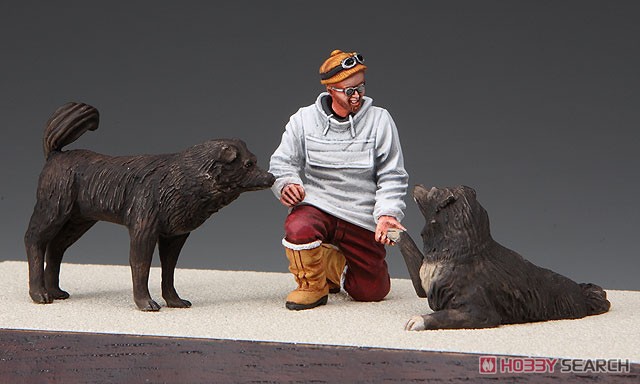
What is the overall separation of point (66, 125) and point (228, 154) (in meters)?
0.62

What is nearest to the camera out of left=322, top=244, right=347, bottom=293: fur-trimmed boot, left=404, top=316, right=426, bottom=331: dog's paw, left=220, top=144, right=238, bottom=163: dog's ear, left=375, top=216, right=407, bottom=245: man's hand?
left=404, top=316, right=426, bottom=331: dog's paw

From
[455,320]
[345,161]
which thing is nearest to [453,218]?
[455,320]

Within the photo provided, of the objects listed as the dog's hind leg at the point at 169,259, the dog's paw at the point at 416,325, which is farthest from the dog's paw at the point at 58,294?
the dog's paw at the point at 416,325

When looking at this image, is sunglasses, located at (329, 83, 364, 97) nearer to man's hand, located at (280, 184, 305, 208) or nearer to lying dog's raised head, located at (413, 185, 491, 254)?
man's hand, located at (280, 184, 305, 208)

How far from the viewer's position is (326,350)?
2797 mm

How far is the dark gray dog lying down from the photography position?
3.04m

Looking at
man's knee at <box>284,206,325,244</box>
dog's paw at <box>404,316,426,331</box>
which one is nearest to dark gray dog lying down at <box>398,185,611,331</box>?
dog's paw at <box>404,316,426,331</box>

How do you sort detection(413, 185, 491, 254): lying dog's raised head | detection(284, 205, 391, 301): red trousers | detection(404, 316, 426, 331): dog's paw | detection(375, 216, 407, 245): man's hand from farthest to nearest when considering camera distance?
1. detection(284, 205, 391, 301): red trousers
2. detection(375, 216, 407, 245): man's hand
3. detection(413, 185, 491, 254): lying dog's raised head
4. detection(404, 316, 426, 331): dog's paw

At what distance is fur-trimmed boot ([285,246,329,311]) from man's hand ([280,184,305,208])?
0.50 ft

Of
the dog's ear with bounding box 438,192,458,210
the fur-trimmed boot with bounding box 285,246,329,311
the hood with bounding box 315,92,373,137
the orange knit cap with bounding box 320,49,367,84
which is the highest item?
the orange knit cap with bounding box 320,49,367,84

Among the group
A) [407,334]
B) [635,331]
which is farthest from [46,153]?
[635,331]

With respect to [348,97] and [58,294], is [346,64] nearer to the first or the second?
[348,97]

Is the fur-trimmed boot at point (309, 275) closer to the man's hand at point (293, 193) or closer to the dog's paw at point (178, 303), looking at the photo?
the man's hand at point (293, 193)

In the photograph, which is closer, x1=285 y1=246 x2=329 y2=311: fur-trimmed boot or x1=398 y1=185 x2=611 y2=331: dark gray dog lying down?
x1=398 y1=185 x2=611 y2=331: dark gray dog lying down
